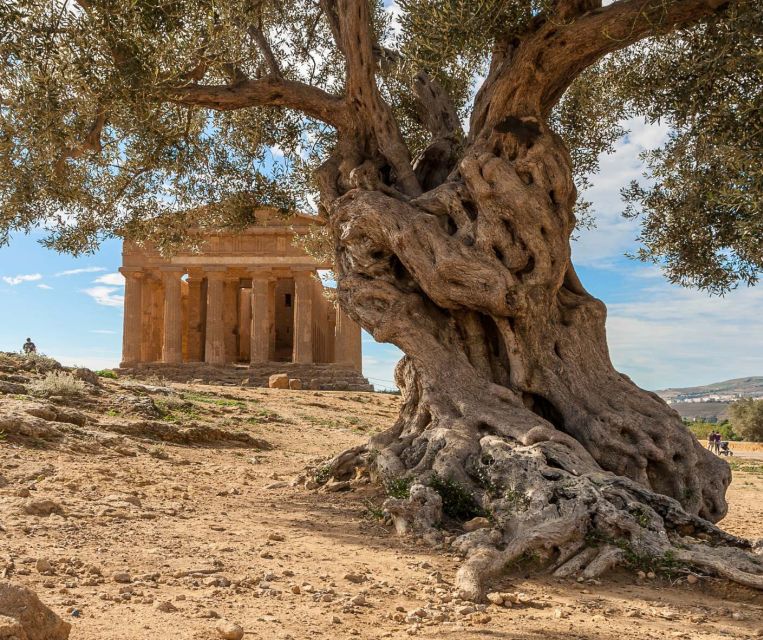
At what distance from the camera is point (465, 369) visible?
8.07 m

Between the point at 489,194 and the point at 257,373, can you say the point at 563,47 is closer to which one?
the point at 489,194

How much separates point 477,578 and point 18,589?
2783mm

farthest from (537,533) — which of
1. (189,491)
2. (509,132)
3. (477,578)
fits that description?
(509,132)

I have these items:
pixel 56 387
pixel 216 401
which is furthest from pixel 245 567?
pixel 216 401

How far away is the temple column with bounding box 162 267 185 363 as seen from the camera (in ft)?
114

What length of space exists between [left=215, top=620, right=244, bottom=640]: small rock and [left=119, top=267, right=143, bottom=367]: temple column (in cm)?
3335

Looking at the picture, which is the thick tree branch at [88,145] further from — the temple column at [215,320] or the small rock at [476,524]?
the temple column at [215,320]

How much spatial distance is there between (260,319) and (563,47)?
2876 centimetres

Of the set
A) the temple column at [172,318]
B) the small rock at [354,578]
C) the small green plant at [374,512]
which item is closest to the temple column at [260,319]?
the temple column at [172,318]

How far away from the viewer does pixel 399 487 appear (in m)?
7.02

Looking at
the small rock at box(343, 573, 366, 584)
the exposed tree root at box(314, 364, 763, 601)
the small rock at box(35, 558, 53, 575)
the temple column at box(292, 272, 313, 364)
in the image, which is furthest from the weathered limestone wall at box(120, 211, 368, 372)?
the small rock at box(35, 558, 53, 575)

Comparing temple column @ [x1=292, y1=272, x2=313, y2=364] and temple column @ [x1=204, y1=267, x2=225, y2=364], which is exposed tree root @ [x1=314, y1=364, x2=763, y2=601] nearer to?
temple column @ [x1=292, y1=272, x2=313, y2=364]

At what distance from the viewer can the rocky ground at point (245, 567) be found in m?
4.00

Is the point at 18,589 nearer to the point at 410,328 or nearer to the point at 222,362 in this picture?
the point at 410,328
